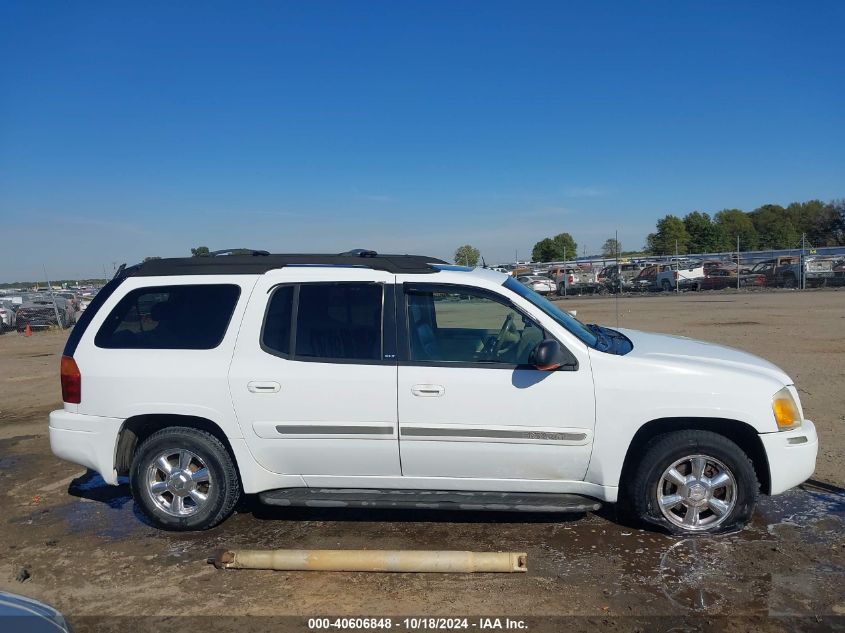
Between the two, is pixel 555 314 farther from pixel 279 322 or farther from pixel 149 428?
pixel 149 428

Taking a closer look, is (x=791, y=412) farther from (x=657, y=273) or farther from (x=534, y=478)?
(x=657, y=273)

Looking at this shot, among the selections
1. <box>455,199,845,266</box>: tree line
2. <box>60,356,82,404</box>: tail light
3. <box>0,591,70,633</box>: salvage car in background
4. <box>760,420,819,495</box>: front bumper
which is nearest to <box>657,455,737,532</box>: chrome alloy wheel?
<box>760,420,819,495</box>: front bumper

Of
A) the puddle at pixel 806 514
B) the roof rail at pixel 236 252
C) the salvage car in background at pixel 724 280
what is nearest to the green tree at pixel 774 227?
the salvage car in background at pixel 724 280

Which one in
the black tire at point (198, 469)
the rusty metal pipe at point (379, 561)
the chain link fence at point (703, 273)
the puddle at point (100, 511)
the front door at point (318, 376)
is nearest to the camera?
the rusty metal pipe at point (379, 561)

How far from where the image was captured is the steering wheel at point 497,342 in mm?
4253

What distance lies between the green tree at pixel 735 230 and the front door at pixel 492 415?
7058 cm

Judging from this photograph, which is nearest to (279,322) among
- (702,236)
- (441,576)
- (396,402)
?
(396,402)

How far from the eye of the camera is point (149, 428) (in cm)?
466

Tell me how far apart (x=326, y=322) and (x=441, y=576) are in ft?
5.98

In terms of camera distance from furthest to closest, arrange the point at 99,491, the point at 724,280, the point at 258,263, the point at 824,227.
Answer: the point at 824,227, the point at 724,280, the point at 99,491, the point at 258,263

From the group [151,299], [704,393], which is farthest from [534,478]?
[151,299]

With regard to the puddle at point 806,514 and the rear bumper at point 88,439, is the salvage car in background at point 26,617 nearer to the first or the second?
the rear bumper at point 88,439

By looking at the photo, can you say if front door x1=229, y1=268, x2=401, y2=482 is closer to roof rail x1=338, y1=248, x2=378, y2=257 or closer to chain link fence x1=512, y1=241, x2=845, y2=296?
roof rail x1=338, y1=248, x2=378, y2=257

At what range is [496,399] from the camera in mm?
4027
